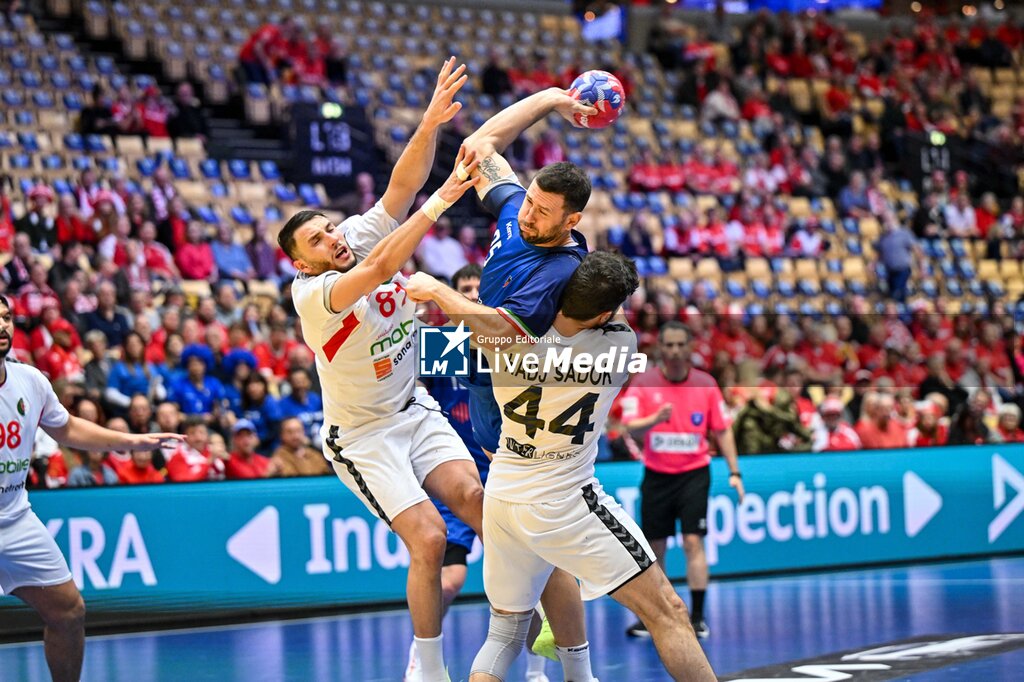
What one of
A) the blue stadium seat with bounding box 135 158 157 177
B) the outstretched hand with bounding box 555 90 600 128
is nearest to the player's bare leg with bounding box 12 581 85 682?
the outstretched hand with bounding box 555 90 600 128

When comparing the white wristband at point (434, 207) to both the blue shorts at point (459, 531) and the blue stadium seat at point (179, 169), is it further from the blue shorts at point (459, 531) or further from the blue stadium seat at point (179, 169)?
the blue stadium seat at point (179, 169)

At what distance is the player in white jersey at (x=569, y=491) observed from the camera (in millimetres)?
5465

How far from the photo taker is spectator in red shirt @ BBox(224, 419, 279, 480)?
10.8 metres

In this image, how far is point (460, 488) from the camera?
658cm

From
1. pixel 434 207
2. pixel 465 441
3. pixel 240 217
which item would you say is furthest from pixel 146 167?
pixel 434 207

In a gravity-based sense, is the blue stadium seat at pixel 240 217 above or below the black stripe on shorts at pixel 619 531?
above

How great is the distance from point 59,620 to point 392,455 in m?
1.70

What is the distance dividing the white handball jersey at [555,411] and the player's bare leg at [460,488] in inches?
35.1

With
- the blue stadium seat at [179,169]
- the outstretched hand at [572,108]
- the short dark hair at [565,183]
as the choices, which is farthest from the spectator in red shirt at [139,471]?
the blue stadium seat at [179,169]

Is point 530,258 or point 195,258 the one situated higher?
point 195,258

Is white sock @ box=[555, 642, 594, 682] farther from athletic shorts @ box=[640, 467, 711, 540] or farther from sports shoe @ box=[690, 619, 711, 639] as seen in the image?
athletic shorts @ box=[640, 467, 711, 540]

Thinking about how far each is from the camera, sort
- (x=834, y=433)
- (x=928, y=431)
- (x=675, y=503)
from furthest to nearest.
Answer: (x=928, y=431)
(x=834, y=433)
(x=675, y=503)

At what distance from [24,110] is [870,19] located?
1774 cm

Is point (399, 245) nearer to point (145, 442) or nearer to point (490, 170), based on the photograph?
point (490, 170)
